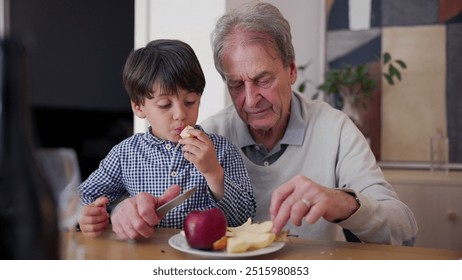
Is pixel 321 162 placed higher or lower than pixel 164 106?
lower

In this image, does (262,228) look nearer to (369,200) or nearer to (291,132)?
(369,200)

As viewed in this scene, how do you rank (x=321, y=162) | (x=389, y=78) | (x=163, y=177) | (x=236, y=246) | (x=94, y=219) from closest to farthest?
(x=236, y=246) → (x=94, y=219) → (x=163, y=177) → (x=321, y=162) → (x=389, y=78)

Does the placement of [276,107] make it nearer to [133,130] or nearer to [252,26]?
[252,26]

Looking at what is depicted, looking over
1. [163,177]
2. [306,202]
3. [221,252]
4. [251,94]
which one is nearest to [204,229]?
[221,252]

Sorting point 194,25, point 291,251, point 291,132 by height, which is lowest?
point 291,251

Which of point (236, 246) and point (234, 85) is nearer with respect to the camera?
point (236, 246)

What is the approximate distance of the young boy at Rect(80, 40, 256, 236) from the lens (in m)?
0.84

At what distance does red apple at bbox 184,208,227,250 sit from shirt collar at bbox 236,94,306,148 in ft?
1.27

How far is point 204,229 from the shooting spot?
655 millimetres

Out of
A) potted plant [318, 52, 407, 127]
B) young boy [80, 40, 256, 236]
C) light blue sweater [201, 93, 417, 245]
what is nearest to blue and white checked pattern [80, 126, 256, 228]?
young boy [80, 40, 256, 236]

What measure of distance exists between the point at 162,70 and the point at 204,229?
31cm

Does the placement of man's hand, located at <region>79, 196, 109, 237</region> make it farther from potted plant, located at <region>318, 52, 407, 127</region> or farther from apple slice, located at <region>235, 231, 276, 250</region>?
potted plant, located at <region>318, 52, 407, 127</region>

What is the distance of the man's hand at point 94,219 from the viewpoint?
782mm

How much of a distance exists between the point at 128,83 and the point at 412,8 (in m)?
0.88
